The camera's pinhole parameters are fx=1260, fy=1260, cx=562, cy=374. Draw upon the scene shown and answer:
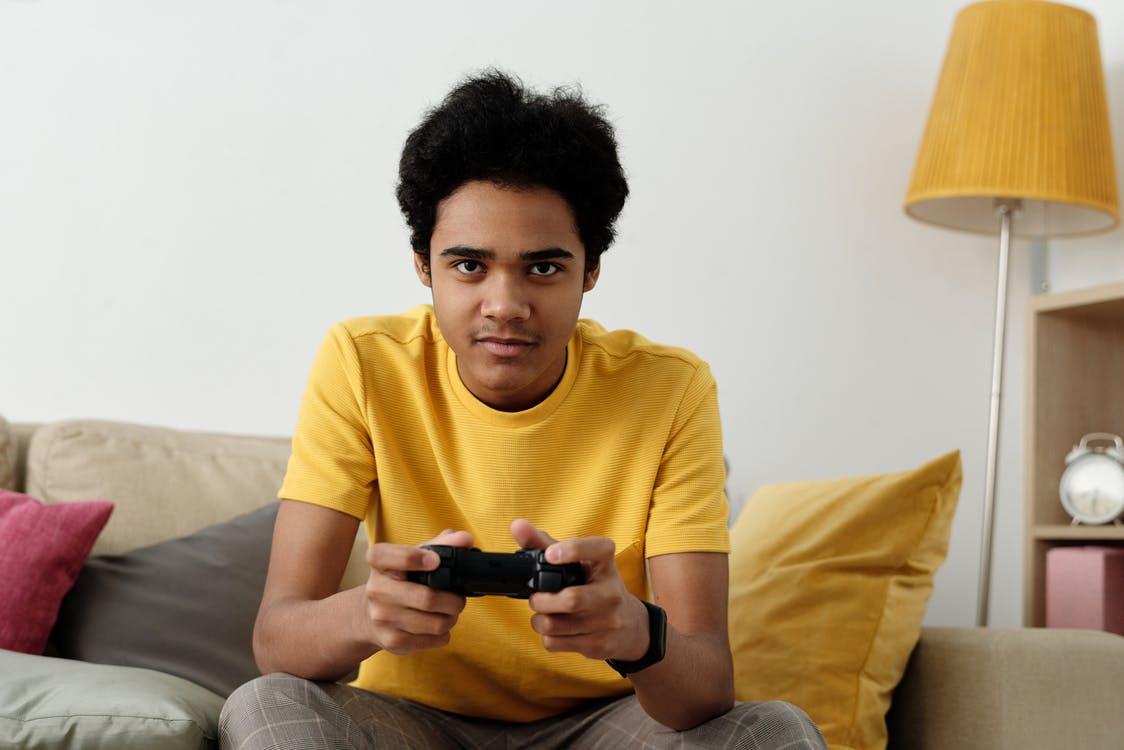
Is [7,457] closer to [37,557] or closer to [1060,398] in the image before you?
[37,557]

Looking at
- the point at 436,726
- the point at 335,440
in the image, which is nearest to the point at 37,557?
the point at 335,440

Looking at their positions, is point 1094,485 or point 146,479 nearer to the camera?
point 146,479

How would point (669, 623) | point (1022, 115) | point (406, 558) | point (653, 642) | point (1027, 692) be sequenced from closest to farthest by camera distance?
point (406, 558)
point (653, 642)
point (669, 623)
point (1027, 692)
point (1022, 115)

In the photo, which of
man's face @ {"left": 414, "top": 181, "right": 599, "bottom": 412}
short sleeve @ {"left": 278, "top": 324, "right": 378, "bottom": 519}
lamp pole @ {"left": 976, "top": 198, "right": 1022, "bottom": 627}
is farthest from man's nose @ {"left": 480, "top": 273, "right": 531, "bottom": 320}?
lamp pole @ {"left": 976, "top": 198, "right": 1022, "bottom": 627}

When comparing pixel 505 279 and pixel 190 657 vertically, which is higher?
pixel 505 279

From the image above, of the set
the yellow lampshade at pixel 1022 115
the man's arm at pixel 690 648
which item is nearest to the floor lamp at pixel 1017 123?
the yellow lampshade at pixel 1022 115

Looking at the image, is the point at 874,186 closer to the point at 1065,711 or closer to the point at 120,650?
the point at 1065,711

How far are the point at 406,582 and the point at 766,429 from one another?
5.26 ft

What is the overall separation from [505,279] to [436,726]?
20.2 inches

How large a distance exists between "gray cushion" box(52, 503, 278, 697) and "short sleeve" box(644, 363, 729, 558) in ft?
2.09

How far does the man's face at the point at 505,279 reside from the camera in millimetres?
1355

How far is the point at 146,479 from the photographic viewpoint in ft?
6.31

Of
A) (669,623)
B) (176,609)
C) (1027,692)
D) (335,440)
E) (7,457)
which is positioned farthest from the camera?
(7,457)

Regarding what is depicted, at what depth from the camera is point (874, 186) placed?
2717 millimetres
